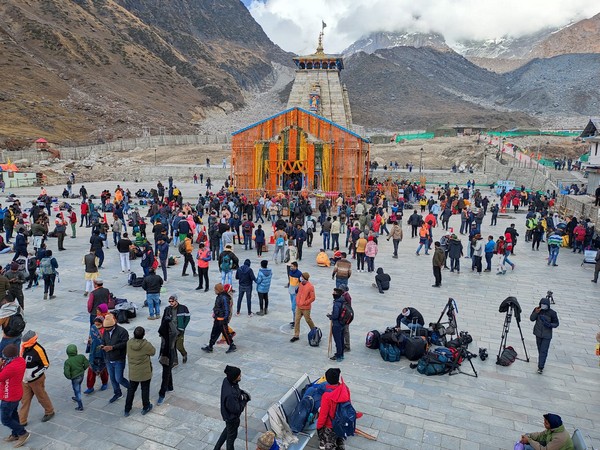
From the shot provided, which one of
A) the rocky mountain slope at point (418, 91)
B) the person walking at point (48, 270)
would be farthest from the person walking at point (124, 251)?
the rocky mountain slope at point (418, 91)

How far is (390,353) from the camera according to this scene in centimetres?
866

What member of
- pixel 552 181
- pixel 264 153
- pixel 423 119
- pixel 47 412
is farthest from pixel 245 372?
pixel 423 119

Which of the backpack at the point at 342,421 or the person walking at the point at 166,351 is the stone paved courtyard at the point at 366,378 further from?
the backpack at the point at 342,421

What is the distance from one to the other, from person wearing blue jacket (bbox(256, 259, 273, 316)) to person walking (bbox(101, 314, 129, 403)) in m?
3.75

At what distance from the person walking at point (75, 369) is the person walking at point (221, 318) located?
2.39 meters

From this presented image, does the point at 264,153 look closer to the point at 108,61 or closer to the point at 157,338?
the point at 157,338

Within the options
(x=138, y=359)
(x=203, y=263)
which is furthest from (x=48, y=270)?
(x=138, y=359)

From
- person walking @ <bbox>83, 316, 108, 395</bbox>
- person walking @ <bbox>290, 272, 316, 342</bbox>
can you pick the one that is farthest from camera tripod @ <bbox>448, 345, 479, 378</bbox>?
person walking @ <bbox>83, 316, 108, 395</bbox>

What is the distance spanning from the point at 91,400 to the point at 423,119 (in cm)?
10954

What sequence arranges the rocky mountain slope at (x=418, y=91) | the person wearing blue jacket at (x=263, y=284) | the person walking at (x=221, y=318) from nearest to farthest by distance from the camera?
the person walking at (x=221, y=318) → the person wearing blue jacket at (x=263, y=284) → the rocky mountain slope at (x=418, y=91)

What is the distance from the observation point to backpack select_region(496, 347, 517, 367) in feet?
28.3

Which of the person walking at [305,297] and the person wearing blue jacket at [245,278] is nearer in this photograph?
the person walking at [305,297]

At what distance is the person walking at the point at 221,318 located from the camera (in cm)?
860

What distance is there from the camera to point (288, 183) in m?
30.6
